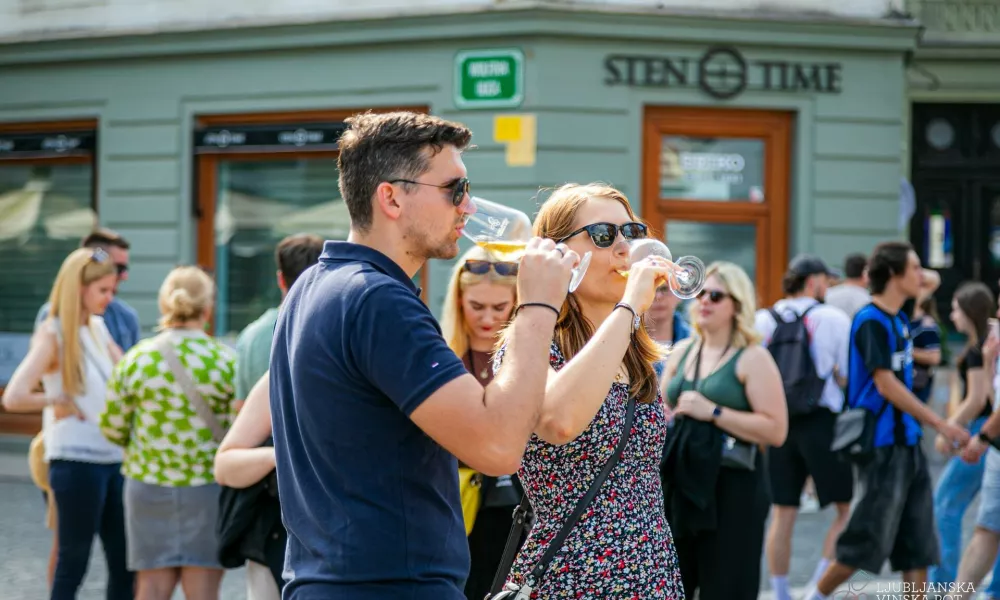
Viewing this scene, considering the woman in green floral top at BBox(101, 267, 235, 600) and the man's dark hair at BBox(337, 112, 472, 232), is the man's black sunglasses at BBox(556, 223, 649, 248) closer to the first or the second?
the man's dark hair at BBox(337, 112, 472, 232)

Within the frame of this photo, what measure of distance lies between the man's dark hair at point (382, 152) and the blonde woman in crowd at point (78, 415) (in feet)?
13.6

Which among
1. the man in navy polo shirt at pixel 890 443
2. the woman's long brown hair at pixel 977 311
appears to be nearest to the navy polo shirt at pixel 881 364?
the man in navy polo shirt at pixel 890 443

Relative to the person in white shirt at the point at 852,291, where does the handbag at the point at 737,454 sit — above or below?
below

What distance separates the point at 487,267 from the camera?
16.6 feet

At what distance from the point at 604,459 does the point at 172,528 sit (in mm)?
2819

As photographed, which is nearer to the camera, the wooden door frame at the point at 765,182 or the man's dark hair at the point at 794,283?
the man's dark hair at the point at 794,283

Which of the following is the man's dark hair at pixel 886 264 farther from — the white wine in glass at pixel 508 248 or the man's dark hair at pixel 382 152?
the man's dark hair at pixel 382 152

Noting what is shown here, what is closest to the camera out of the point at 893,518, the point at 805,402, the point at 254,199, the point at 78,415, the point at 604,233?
the point at 604,233

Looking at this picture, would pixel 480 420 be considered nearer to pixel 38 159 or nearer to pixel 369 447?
pixel 369 447

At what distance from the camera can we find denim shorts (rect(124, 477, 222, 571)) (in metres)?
5.53

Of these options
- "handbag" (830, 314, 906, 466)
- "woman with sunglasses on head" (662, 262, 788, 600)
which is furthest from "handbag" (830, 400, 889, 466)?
"woman with sunglasses on head" (662, 262, 788, 600)

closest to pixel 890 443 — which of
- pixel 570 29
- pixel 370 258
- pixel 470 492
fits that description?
pixel 470 492

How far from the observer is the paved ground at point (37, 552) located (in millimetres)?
7785

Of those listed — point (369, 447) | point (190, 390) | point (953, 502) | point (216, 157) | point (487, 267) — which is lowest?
point (953, 502)
